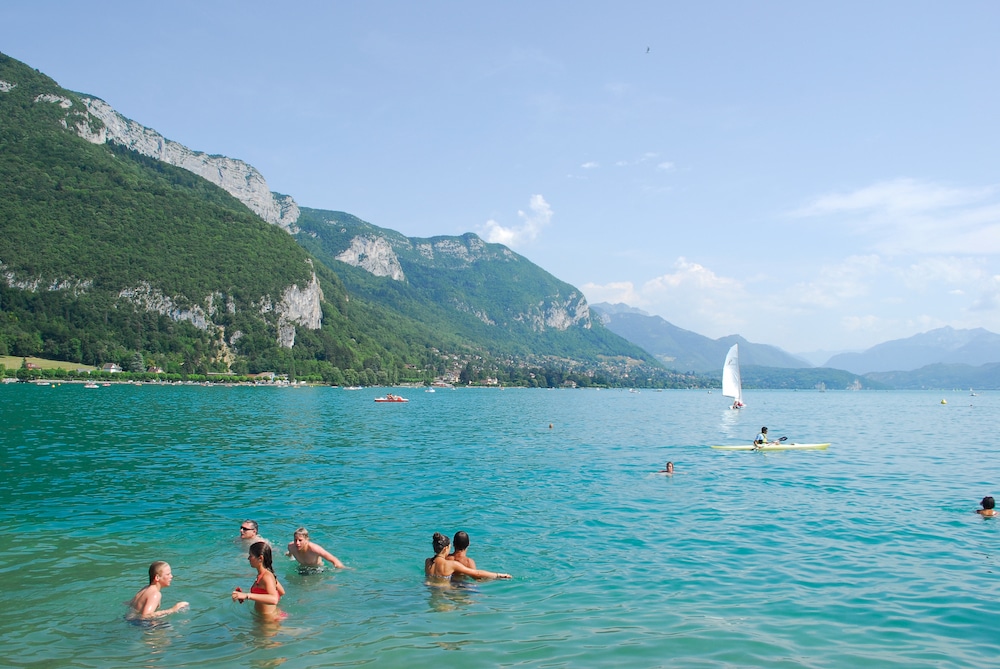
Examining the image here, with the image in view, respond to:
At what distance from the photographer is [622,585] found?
15336 millimetres

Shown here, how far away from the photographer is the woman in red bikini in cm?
1264

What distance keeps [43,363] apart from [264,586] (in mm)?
184575

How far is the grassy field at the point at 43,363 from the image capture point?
153 metres

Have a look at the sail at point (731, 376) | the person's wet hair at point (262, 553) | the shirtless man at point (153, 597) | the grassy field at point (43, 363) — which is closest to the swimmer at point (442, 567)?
the person's wet hair at point (262, 553)

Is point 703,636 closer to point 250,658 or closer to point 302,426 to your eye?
point 250,658

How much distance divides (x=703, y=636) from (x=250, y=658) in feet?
27.3

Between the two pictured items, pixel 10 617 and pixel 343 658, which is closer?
pixel 343 658

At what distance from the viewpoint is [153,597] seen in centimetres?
1267

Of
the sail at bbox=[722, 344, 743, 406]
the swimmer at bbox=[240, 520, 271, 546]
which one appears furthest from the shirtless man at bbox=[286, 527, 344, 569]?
the sail at bbox=[722, 344, 743, 406]

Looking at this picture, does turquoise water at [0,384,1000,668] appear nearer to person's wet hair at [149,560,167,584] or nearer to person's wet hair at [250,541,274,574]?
person's wet hair at [149,560,167,584]

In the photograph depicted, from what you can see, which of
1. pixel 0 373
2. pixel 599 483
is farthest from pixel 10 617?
pixel 0 373

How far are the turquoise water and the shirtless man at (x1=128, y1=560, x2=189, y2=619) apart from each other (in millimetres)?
259

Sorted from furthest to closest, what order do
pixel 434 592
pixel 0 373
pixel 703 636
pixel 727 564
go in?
pixel 0 373
pixel 727 564
pixel 434 592
pixel 703 636

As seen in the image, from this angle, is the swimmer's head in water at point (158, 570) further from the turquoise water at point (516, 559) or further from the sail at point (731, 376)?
the sail at point (731, 376)
